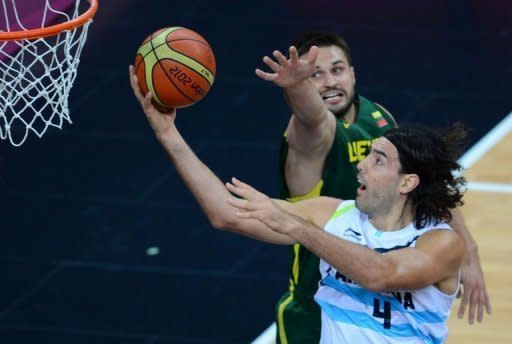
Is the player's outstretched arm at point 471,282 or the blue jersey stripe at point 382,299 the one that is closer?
the blue jersey stripe at point 382,299

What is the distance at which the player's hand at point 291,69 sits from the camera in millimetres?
5227

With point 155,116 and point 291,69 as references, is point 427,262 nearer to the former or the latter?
point 291,69

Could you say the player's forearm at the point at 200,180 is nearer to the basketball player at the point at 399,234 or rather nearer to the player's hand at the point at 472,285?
the basketball player at the point at 399,234

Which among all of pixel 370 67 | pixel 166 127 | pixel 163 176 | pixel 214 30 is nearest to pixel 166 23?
pixel 214 30

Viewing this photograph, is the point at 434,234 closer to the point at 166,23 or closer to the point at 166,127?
the point at 166,127

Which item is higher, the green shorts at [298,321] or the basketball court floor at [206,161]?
the green shorts at [298,321]

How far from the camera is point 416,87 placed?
35.0 ft

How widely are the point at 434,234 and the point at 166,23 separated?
7313mm

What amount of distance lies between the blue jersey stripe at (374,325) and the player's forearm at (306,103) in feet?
3.10

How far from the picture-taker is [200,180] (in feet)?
16.9

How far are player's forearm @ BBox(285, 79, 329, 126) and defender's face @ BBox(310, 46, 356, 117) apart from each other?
502 mm

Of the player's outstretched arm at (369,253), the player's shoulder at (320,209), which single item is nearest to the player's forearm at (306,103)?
the player's shoulder at (320,209)

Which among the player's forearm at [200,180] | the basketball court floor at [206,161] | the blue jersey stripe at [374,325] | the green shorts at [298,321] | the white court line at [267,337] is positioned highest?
the player's forearm at [200,180]

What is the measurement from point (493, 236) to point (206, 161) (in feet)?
7.22
